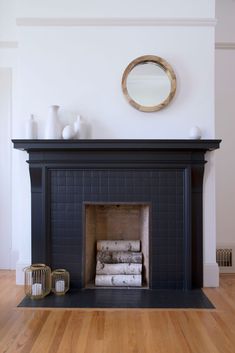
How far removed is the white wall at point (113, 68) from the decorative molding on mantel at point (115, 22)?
31mm

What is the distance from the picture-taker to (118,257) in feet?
9.98

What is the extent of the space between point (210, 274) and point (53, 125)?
1.90 meters

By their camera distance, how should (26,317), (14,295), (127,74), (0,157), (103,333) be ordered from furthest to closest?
(0,157), (127,74), (14,295), (26,317), (103,333)

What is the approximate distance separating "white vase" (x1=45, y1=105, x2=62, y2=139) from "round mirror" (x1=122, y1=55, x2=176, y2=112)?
637 millimetres

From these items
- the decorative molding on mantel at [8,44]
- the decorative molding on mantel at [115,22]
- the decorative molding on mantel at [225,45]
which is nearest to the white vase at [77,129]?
the decorative molding on mantel at [115,22]

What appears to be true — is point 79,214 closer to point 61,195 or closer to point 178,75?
point 61,195

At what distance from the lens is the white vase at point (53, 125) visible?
9.21ft

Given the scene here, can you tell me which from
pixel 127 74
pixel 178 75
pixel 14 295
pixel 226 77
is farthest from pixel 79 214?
pixel 226 77

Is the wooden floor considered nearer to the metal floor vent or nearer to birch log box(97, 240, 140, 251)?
birch log box(97, 240, 140, 251)

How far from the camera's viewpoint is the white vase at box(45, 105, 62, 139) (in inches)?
111

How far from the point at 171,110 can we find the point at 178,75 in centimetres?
32

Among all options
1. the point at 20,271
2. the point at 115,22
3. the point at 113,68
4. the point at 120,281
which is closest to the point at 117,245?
the point at 120,281

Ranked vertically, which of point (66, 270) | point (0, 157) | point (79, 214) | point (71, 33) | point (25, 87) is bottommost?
point (66, 270)

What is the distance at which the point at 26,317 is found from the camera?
2.29 m
